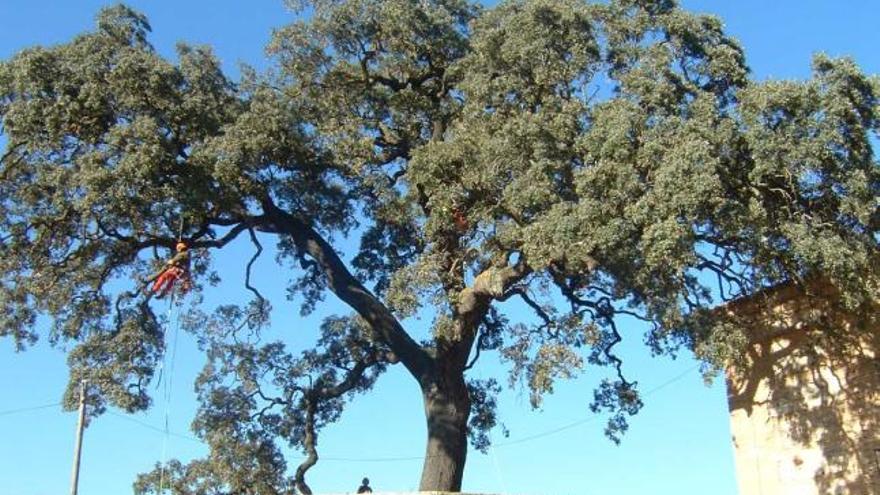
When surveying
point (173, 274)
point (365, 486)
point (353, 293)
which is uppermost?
point (173, 274)

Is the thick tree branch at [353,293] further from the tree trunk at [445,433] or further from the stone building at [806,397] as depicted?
the stone building at [806,397]

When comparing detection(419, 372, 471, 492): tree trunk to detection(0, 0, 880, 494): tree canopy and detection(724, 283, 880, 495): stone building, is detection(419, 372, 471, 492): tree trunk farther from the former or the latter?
detection(724, 283, 880, 495): stone building

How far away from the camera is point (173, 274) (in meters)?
17.2

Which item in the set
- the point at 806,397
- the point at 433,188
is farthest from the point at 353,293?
the point at 806,397

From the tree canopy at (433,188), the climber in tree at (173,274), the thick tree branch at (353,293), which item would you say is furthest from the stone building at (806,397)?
the climber in tree at (173,274)

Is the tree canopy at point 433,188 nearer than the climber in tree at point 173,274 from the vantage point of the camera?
Yes

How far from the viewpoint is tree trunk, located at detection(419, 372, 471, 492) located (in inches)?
599

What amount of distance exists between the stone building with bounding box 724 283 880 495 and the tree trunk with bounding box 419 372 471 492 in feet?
15.4

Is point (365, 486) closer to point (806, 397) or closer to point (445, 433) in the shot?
point (445, 433)

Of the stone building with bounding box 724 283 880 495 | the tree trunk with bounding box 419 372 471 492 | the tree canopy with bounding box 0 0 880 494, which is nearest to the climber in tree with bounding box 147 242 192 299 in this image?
the tree canopy with bounding box 0 0 880 494

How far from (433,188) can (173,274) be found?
17.7ft

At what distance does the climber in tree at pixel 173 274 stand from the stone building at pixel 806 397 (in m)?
9.72

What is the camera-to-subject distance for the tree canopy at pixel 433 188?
13.0m

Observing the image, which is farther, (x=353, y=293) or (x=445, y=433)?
(x=353, y=293)
